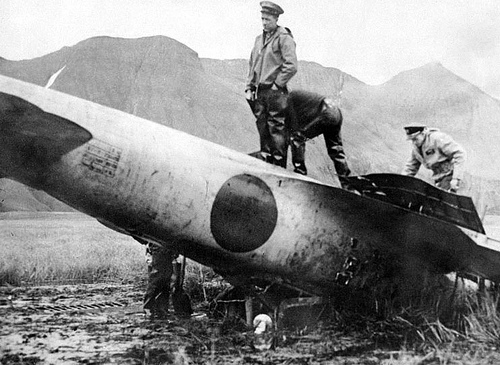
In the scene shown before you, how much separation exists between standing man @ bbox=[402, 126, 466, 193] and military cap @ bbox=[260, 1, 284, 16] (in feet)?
5.96

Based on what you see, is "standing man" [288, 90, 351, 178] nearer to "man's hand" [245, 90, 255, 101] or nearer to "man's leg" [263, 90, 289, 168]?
"man's leg" [263, 90, 289, 168]

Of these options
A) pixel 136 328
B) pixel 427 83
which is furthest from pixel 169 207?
pixel 427 83

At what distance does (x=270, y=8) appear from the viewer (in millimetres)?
5188

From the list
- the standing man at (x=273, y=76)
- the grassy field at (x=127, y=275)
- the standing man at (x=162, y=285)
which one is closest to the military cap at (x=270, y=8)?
the standing man at (x=273, y=76)

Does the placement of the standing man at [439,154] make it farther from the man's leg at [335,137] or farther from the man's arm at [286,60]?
the man's arm at [286,60]

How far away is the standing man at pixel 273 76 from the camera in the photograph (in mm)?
5164

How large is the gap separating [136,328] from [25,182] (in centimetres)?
181

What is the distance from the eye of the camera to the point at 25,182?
13.2 ft

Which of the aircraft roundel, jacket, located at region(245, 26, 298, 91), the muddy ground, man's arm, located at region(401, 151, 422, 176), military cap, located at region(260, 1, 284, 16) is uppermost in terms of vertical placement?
military cap, located at region(260, 1, 284, 16)

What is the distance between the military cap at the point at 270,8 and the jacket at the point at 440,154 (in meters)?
1.95

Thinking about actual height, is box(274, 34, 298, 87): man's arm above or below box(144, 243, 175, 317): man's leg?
above

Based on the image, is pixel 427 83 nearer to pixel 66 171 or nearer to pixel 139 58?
pixel 139 58

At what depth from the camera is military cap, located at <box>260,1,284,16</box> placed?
518cm

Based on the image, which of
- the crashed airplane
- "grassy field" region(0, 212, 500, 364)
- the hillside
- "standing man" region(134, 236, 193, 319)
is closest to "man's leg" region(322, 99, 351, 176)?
the hillside
